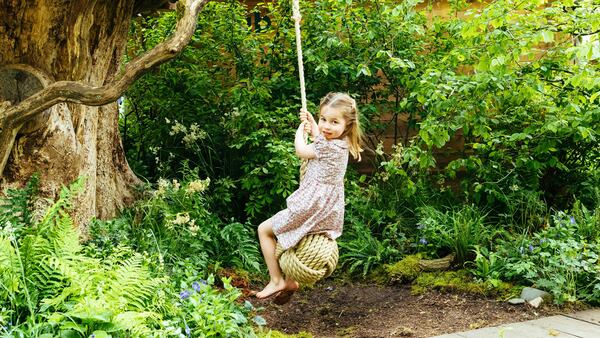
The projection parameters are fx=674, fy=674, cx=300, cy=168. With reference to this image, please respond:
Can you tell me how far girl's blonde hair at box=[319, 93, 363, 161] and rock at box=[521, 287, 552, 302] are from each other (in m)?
1.98

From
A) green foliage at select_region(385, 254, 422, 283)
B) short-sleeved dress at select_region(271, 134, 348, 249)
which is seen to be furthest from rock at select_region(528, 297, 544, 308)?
short-sleeved dress at select_region(271, 134, 348, 249)

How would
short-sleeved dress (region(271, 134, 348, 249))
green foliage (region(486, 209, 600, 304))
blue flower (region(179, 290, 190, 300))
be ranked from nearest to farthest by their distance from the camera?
blue flower (region(179, 290, 190, 300)) < short-sleeved dress (region(271, 134, 348, 249)) < green foliage (region(486, 209, 600, 304))

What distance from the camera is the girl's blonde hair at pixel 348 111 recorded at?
4.82m

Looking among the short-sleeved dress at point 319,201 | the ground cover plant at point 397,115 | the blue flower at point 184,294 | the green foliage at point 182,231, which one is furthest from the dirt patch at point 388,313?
the blue flower at point 184,294

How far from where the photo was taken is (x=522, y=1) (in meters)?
5.93

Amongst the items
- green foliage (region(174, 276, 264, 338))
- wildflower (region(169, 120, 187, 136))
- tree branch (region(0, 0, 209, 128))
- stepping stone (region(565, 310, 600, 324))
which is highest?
tree branch (region(0, 0, 209, 128))

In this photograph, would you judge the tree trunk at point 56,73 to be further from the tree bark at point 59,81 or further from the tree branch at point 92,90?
the tree branch at point 92,90

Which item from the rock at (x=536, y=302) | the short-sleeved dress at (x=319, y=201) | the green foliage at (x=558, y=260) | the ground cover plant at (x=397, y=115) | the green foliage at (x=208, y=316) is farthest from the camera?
the ground cover plant at (x=397, y=115)

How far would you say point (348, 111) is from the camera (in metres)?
4.85

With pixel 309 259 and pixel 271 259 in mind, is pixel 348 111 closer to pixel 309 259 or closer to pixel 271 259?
pixel 309 259

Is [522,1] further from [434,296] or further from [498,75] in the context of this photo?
[434,296]

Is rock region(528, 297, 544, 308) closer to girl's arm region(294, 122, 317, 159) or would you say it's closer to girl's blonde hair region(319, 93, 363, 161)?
girl's blonde hair region(319, 93, 363, 161)

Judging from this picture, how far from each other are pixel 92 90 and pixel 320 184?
1.72 m

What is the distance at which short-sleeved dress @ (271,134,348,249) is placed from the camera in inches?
188
